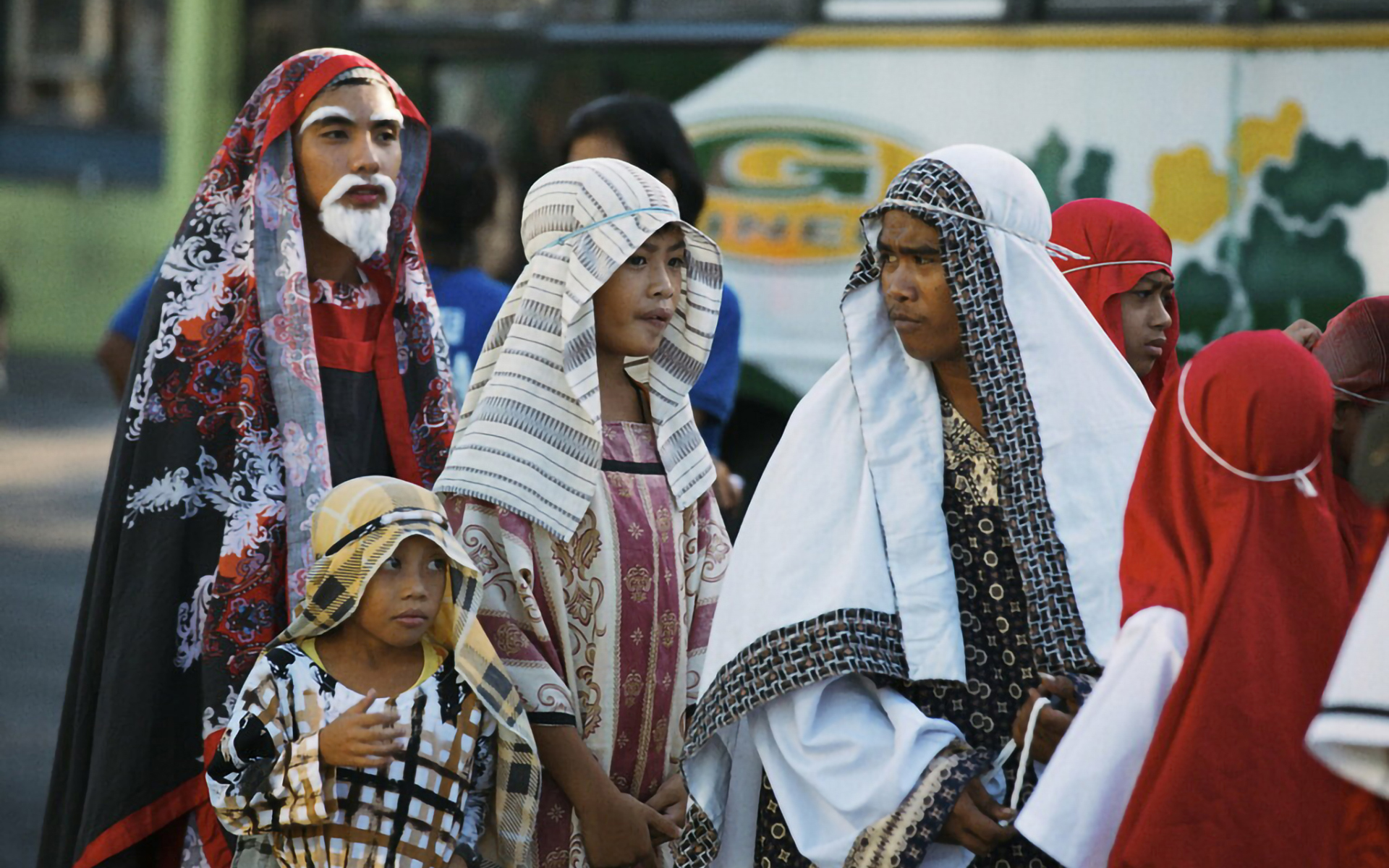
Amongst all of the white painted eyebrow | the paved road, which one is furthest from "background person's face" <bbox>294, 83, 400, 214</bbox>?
the paved road

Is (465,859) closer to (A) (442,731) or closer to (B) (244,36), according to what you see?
(A) (442,731)

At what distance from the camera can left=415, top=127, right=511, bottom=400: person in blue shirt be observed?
15.3 feet

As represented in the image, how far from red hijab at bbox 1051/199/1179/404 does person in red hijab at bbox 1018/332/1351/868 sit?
1180 millimetres

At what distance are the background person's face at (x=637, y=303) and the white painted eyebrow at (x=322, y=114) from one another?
0.78 metres

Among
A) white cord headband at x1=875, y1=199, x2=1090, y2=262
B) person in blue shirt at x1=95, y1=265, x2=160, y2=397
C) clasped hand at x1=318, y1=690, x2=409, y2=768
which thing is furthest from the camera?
person in blue shirt at x1=95, y1=265, x2=160, y2=397

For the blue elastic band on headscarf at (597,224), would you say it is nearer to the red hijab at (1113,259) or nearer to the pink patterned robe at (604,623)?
the pink patterned robe at (604,623)

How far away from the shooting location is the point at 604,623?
3.15 meters

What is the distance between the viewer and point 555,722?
3.05m

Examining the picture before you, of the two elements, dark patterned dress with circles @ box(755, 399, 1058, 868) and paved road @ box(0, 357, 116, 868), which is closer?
dark patterned dress with circles @ box(755, 399, 1058, 868)

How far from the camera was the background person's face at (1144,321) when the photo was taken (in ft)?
11.8

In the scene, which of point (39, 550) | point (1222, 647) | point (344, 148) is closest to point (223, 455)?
point (344, 148)

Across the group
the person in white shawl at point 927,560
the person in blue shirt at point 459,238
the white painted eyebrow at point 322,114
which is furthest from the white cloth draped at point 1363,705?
the person in blue shirt at point 459,238

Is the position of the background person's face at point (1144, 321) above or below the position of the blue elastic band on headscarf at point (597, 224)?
below

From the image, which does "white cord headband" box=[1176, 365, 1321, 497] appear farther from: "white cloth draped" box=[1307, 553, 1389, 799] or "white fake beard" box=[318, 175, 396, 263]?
"white fake beard" box=[318, 175, 396, 263]
